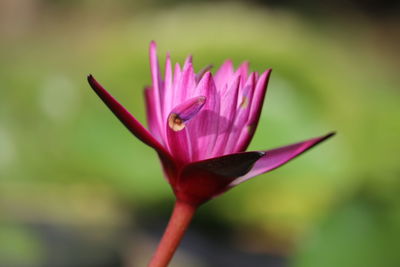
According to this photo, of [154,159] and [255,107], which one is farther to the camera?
[154,159]

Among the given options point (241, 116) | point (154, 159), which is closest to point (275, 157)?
point (241, 116)

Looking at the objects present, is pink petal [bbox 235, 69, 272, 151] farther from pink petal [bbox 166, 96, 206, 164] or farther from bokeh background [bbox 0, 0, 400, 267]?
bokeh background [bbox 0, 0, 400, 267]

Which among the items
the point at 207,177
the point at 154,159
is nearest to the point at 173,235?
the point at 207,177

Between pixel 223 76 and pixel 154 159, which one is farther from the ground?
pixel 223 76

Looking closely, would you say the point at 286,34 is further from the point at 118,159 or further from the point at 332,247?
the point at 332,247

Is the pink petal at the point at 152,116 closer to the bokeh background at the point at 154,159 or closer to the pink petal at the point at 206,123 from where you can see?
the pink petal at the point at 206,123

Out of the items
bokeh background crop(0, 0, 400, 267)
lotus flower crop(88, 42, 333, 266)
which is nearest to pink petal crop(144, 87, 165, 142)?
lotus flower crop(88, 42, 333, 266)

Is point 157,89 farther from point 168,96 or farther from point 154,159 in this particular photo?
point 154,159
